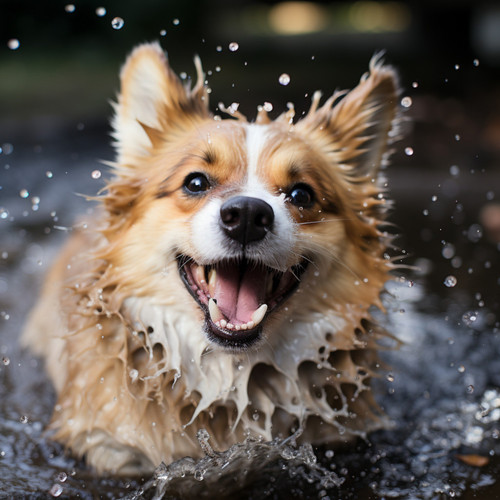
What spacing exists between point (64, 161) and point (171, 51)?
23.4 ft

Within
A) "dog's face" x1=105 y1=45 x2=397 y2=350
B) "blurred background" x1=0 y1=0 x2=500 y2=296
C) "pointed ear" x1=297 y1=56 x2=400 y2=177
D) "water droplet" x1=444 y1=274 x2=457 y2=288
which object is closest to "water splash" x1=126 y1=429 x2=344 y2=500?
"dog's face" x1=105 y1=45 x2=397 y2=350

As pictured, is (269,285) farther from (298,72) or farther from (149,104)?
(298,72)

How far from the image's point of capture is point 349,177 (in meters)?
2.73

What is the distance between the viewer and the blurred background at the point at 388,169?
289 centimetres

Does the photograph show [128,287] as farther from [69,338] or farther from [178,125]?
[178,125]

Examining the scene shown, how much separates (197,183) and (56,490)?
3.99 feet

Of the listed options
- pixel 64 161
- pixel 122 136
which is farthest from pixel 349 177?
pixel 64 161

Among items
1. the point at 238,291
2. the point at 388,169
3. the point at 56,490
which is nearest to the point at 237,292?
the point at 238,291

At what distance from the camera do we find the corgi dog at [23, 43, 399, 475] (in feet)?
7.66

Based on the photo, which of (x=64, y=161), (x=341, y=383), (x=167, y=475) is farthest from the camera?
(x=64, y=161)

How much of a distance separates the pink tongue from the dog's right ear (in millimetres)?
655

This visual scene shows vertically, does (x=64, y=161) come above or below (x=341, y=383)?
above

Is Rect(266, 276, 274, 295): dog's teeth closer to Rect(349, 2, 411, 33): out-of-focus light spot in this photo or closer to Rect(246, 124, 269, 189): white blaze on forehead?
Rect(246, 124, 269, 189): white blaze on forehead

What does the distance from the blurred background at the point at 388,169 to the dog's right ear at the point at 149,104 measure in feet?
0.68
